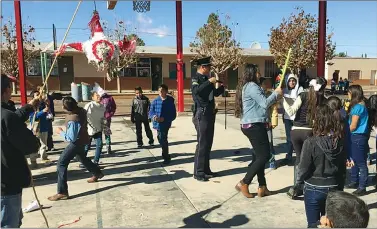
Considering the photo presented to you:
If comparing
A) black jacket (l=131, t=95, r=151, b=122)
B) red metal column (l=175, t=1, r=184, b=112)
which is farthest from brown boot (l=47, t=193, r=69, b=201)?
red metal column (l=175, t=1, r=184, b=112)

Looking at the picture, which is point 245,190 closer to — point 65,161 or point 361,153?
point 361,153

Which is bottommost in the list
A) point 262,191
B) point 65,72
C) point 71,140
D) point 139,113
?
point 262,191

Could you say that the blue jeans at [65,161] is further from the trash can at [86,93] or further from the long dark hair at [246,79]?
the trash can at [86,93]

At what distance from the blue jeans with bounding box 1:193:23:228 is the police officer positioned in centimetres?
314

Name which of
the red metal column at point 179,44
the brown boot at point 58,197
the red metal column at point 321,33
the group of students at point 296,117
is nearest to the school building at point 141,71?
the red metal column at point 179,44

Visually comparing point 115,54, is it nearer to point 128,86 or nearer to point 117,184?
point 117,184

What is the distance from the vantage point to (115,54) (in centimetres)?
700

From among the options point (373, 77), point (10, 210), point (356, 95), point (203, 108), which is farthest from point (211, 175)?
point (373, 77)

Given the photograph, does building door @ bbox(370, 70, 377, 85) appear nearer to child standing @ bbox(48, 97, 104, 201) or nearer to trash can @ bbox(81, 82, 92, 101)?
trash can @ bbox(81, 82, 92, 101)

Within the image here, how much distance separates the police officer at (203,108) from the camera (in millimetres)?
5590

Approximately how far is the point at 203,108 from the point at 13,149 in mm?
3156

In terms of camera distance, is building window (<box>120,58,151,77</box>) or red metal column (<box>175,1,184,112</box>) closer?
red metal column (<box>175,1,184,112</box>)

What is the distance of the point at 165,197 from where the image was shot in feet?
16.7

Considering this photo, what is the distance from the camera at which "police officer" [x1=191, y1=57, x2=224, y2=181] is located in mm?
5590
